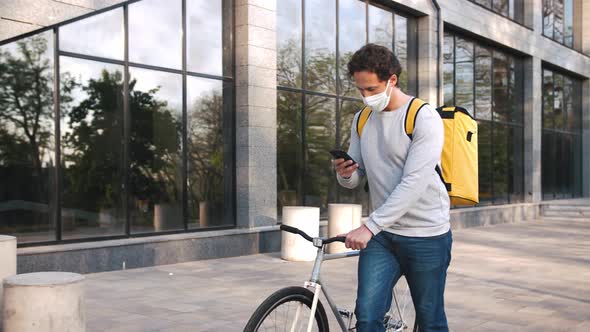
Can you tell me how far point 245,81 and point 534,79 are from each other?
584 inches

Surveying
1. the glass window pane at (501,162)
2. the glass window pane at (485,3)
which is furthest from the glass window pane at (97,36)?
the glass window pane at (501,162)

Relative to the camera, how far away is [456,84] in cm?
2017

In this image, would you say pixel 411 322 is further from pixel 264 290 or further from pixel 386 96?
pixel 264 290

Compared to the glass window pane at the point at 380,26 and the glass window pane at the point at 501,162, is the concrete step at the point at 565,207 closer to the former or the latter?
the glass window pane at the point at 501,162

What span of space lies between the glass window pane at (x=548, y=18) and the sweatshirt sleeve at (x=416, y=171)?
2413 cm

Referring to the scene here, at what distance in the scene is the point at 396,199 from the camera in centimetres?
337

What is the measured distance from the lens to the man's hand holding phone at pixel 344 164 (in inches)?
140

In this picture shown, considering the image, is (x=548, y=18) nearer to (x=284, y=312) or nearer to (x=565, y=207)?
(x=565, y=207)

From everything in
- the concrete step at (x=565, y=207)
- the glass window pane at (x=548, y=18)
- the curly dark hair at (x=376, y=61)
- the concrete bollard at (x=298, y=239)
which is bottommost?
the concrete step at (x=565, y=207)

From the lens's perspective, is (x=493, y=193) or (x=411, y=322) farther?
(x=493, y=193)

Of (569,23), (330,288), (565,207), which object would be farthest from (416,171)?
(569,23)

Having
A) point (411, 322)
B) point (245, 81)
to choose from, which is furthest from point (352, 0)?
point (411, 322)

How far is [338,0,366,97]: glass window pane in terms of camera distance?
15688 mm

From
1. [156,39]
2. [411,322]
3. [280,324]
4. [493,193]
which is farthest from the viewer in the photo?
[493,193]
